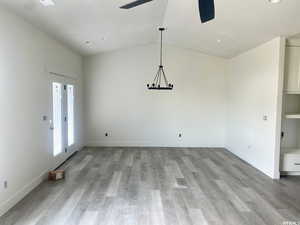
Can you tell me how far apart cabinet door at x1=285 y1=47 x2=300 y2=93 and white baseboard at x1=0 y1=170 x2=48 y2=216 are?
522cm

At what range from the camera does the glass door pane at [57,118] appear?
5094 mm

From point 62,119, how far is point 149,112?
113 inches

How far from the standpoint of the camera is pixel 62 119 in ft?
18.5

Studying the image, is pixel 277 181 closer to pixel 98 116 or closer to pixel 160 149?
pixel 160 149

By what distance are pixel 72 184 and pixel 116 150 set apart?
2.84 m

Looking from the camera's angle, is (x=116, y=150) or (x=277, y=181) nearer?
(x=277, y=181)

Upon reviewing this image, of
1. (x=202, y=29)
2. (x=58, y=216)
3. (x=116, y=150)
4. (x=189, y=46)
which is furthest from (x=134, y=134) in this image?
(x=58, y=216)

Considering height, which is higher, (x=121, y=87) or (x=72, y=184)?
(x=121, y=87)

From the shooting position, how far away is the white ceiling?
351 cm

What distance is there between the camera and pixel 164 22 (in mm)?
5281

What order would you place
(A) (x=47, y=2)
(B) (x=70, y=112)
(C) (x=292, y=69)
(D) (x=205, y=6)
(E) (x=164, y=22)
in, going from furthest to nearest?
1. (B) (x=70, y=112)
2. (E) (x=164, y=22)
3. (C) (x=292, y=69)
4. (A) (x=47, y=2)
5. (D) (x=205, y=6)

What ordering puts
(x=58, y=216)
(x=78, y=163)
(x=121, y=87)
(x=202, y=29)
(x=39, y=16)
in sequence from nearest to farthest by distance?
(x=58, y=216) < (x=39, y=16) < (x=202, y=29) < (x=78, y=163) < (x=121, y=87)

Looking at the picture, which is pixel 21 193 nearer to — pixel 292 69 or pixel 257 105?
pixel 257 105

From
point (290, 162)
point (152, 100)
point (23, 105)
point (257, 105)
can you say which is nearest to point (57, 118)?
point (23, 105)
